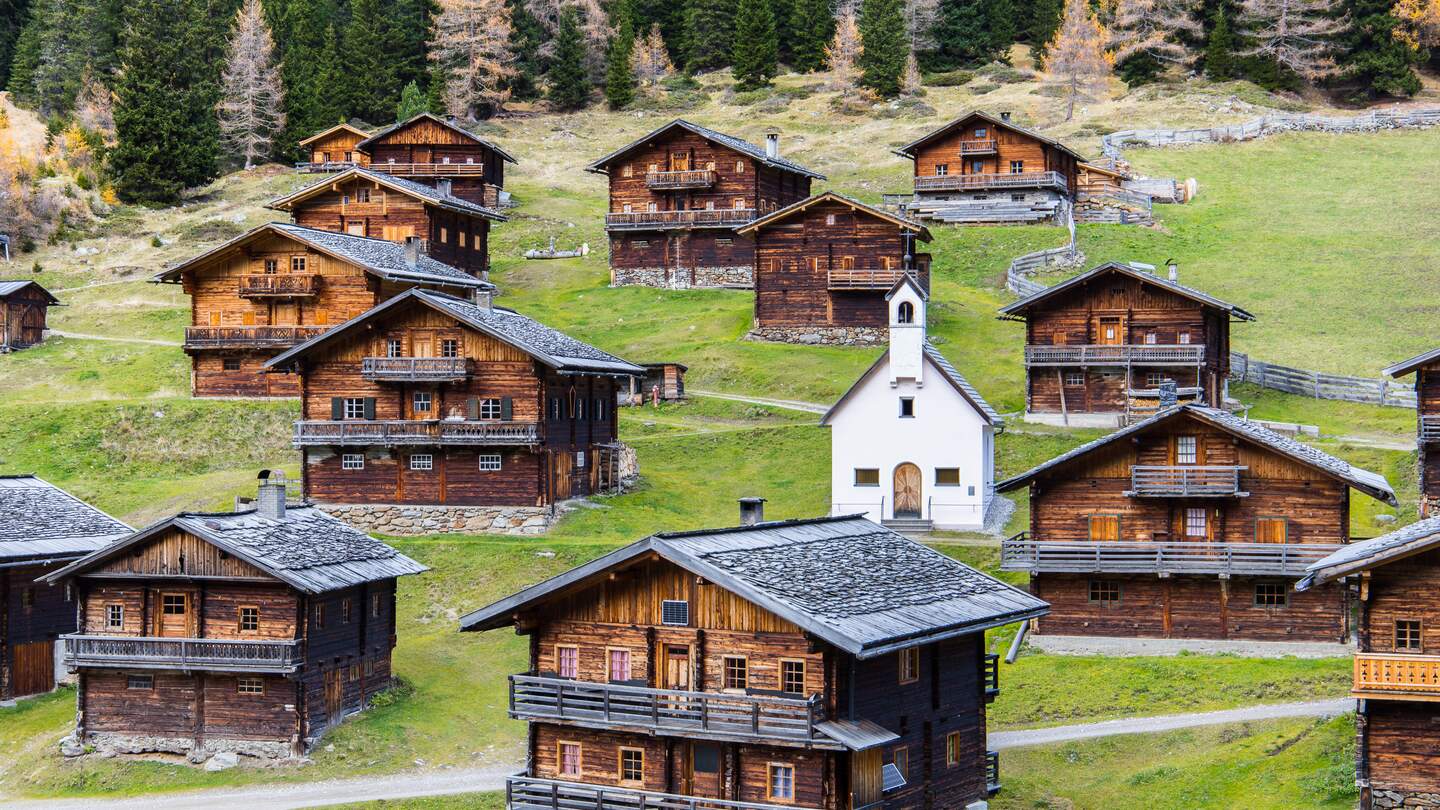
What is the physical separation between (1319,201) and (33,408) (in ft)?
253

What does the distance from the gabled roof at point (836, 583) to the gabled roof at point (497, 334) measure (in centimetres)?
2532

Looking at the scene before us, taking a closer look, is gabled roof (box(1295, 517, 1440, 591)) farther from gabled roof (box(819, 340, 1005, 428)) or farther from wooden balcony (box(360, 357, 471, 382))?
wooden balcony (box(360, 357, 471, 382))

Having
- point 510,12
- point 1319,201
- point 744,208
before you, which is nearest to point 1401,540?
point 744,208

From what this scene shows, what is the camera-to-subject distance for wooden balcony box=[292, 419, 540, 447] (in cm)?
6756

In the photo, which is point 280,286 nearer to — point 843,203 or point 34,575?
point 843,203

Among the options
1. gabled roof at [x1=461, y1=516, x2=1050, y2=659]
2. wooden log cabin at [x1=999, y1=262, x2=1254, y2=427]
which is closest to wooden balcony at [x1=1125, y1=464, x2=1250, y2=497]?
gabled roof at [x1=461, y1=516, x2=1050, y2=659]

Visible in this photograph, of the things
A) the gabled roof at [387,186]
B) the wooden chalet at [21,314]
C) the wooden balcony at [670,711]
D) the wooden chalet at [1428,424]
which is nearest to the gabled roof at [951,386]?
the wooden chalet at [1428,424]

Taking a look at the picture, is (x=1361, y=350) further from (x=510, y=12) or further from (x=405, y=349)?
(x=510, y=12)

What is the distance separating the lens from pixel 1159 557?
53.7 meters

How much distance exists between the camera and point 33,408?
268 ft

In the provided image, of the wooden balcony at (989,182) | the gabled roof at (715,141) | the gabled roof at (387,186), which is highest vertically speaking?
the gabled roof at (715,141)

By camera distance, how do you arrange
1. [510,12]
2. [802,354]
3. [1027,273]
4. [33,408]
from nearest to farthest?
[33,408]
[802,354]
[1027,273]
[510,12]

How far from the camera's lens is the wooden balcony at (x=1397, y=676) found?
37938 mm

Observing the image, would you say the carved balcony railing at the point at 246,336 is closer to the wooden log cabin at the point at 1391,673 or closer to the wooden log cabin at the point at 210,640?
the wooden log cabin at the point at 210,640
